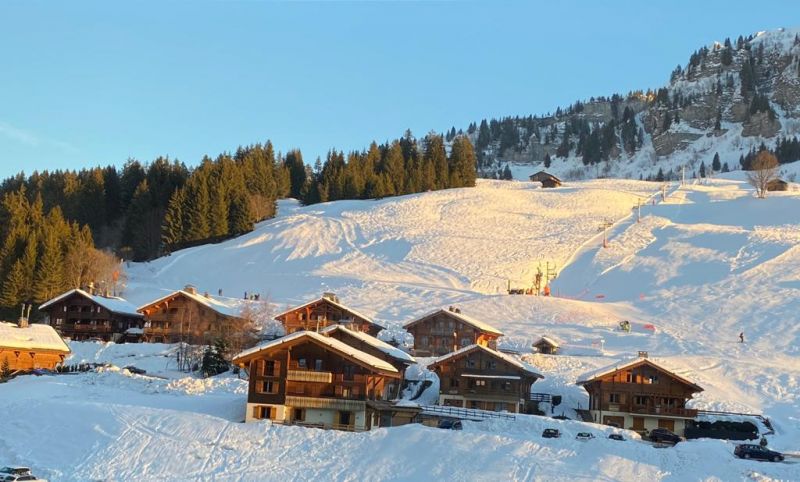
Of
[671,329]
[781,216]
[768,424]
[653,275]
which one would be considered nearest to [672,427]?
[768,424]

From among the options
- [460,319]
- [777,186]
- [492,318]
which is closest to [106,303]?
[460,319]

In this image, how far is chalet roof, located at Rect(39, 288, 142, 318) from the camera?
240 feet

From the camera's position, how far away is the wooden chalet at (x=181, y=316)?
→ 67.6m

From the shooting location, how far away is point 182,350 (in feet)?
196

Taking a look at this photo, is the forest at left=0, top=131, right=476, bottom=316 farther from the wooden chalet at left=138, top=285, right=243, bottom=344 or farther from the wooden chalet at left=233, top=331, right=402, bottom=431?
the wooden chalet at left=233, top=331, right=402, bottom=431

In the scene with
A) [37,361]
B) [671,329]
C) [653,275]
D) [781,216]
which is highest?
[781,216]

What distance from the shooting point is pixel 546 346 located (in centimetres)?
6244

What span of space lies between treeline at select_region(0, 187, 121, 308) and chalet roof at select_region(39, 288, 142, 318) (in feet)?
13.8

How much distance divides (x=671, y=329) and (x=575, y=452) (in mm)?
36906

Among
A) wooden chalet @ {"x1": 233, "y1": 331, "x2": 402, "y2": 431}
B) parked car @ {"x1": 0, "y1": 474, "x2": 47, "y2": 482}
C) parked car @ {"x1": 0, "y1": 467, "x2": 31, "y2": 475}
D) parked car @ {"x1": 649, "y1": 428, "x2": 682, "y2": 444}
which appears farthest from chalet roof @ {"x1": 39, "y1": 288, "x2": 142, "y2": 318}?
parked car @ {"x1": 649, "y1": 428, "x2": 682, "y2": 444}

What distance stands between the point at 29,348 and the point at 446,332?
2861 centimetres

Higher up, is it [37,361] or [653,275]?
[653,275]

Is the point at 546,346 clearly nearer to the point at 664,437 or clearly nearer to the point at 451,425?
the point at 664,437

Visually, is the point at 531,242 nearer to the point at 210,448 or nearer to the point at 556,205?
the point at 556,205
